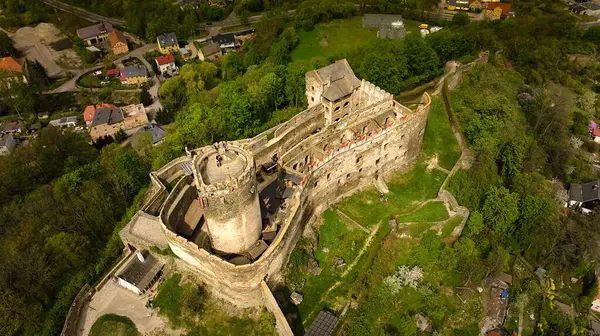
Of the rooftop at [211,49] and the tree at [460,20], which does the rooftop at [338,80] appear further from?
the tree at [460,20]

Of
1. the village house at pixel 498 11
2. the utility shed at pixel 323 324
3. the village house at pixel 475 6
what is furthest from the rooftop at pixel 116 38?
the utility shed at pixel 323 324

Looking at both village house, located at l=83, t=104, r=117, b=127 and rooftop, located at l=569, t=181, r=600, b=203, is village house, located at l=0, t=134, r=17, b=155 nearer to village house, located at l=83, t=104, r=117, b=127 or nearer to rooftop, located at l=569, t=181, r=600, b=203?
village house, located at l=83, t=104, r=117, b=127

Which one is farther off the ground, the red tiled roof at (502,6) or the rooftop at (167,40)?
the rooftop at (167,40)

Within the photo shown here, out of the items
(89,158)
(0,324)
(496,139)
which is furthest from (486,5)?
(0,324)

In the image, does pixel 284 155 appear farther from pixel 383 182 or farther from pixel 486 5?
pixel 486 5

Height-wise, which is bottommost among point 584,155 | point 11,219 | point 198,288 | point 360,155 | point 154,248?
point 584,155

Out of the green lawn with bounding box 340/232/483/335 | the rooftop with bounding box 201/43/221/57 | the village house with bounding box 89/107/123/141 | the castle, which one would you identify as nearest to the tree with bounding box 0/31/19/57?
the village house with bounding box 89/107/123/141
